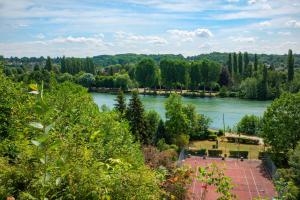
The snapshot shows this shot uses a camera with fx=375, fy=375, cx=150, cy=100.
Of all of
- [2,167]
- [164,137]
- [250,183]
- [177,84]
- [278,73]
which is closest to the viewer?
[2,167]

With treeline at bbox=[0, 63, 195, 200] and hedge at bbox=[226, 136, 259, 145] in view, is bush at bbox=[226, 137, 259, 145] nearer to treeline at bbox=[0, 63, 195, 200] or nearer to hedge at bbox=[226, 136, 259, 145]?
hedge at bbox=[226, 136, 259, 145]

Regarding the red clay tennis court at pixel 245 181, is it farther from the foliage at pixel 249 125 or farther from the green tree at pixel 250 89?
the green tree at pixel 250 89

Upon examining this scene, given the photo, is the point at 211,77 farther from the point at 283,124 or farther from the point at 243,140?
the point at 283,124

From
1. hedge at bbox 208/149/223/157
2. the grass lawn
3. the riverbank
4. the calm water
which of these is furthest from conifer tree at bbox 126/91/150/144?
the riverbank

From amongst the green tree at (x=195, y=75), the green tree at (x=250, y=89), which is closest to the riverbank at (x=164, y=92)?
the green tree at (x=195, y=75)

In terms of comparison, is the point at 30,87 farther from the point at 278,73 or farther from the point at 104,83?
the point at 104,83

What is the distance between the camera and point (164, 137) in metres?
39.8

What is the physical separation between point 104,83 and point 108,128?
251 feet

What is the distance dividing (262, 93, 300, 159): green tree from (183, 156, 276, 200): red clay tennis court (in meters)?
2.36

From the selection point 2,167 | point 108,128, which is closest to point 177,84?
point 108,128

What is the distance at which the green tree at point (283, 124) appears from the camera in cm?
3075

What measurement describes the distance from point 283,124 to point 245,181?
6.86 metres

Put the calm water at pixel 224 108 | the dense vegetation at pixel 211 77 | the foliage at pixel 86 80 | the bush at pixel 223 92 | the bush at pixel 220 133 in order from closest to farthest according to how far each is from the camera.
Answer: the bush at pixel 220 133 → the calm water at pixel 224 108 → the dense vegetation at pixel 211 77 → the bush at pixel 223 92 → the foliage at pixel 86 80

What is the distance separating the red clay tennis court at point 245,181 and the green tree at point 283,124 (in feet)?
7.76
